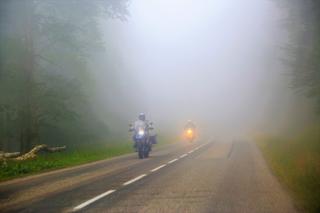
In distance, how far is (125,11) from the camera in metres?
23.2

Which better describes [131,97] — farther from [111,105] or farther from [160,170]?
[160,170]

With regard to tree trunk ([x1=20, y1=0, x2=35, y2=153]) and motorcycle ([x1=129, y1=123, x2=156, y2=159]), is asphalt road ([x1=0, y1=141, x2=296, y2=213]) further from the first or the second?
tree trunk ([x1=20, y1=0, x2=35, y2=153])

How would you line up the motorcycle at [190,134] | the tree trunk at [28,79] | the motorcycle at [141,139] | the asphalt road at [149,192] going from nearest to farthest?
the asphalt road at [149,192] → the tree trunk at [28,79] → the motorcycle at [141,139] → the motorcycle at [190,134]

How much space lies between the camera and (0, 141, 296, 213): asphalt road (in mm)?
7914

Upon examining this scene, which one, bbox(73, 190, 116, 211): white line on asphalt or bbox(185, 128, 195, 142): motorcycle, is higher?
bbox(185, 128, 195, 142): motorcycle

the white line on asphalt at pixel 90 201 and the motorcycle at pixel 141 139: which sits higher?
the motorcycle at pixel 141 139

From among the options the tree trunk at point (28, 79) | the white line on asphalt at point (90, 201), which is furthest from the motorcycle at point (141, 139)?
the white line on asphalt at point (90, 201)

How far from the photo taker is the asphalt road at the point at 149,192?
791 cm

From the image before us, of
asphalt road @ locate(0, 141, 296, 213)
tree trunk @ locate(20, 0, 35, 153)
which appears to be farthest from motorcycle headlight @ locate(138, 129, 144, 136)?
asphalt road @ locate(0, 141, 296, 213)

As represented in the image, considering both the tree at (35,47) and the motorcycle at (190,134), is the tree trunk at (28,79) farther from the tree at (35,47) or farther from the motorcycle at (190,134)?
the motorcycle at (190,134)

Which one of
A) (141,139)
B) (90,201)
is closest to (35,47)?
(141,139)

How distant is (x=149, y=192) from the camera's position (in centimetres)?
977

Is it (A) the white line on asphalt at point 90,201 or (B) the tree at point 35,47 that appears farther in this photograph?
(B) the tree at point 35,47

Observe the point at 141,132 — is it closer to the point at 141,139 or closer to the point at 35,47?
the point at 141,139
